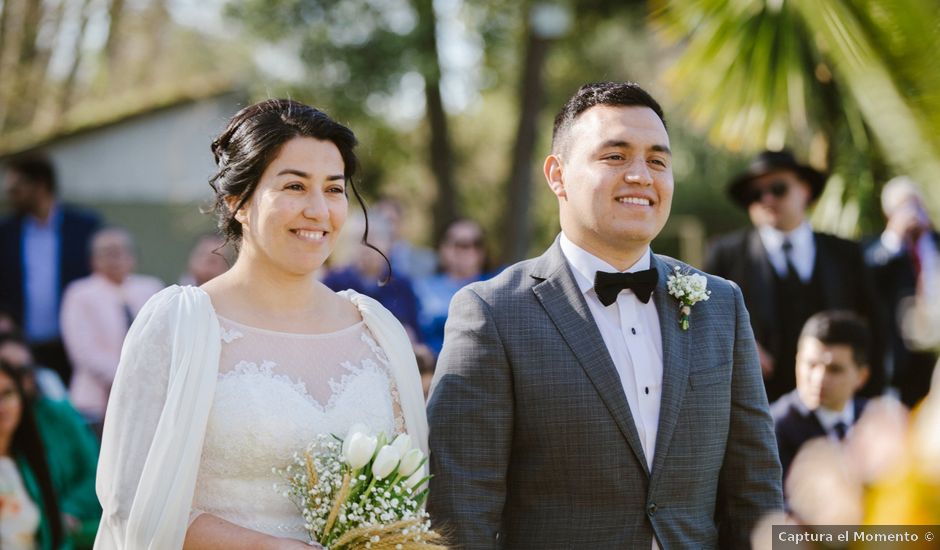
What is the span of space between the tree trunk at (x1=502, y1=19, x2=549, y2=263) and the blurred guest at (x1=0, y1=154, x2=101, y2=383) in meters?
6.55

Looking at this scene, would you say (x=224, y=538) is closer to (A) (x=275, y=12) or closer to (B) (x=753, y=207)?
(B) (x=753, y=207)

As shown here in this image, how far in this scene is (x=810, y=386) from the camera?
219 inches

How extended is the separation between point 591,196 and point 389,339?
81 centimetres

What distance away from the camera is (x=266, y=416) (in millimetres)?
3117

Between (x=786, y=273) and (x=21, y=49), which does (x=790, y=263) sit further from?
(x=21, y=49)

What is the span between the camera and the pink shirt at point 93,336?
7555mm

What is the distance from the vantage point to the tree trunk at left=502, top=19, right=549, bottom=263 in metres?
13.8

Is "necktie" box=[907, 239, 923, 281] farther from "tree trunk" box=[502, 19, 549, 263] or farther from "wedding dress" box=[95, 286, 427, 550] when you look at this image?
"tree trunk" box=[502, 19, 549, 263]

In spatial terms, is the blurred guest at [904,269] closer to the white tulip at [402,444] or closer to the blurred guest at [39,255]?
the white tulip at [402,444]

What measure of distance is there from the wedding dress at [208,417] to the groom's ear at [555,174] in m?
0.87

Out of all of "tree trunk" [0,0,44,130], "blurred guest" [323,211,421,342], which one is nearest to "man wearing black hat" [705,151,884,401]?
"blurred guest" [323,211,421,342]

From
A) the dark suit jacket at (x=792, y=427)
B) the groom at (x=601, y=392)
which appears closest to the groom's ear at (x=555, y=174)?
the groom at (x=601, y=392)

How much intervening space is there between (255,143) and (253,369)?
0.70 m

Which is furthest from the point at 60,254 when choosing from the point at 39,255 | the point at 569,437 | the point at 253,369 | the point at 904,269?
the point at 904,269
